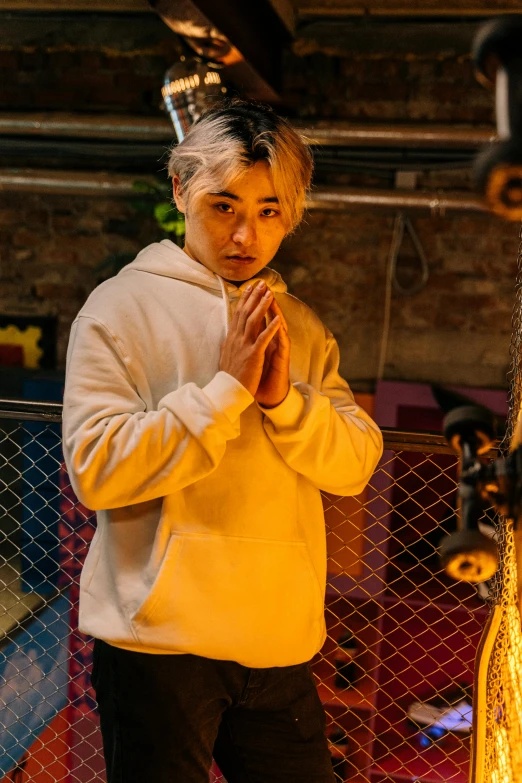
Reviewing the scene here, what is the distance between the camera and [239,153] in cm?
125

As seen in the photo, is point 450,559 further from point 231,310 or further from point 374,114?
point 374,114

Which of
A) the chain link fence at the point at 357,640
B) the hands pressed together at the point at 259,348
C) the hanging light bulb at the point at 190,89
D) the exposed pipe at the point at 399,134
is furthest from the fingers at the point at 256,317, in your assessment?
the exposed pipe at the point at 399,134

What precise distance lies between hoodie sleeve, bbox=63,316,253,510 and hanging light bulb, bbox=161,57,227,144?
7.04ft

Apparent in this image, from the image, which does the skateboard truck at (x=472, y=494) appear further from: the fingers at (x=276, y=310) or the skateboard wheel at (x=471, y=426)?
the fingers at (x=276, y=310)

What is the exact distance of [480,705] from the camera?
142 centimetres

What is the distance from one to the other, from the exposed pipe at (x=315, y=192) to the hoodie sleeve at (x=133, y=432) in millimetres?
2653

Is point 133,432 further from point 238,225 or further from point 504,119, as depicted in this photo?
point 504,119

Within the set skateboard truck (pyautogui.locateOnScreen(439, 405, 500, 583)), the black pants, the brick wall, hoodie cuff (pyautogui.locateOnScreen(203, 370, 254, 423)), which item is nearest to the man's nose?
hoodie cuff (pyautogui.locateOnScreen(203, 370, 254, 423))

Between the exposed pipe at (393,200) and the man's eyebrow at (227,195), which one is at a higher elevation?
the exposed pipe at (393,200)

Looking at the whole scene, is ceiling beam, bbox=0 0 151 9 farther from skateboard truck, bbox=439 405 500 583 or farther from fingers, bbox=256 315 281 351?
skateboard truck, bbox=439 405 500 583

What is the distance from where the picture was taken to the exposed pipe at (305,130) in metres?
3.67

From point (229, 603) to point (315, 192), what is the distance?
2.93m

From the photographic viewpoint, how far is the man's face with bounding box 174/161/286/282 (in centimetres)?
128

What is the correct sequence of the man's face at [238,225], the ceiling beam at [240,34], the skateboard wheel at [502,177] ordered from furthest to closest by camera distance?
the ceiling beam at [240,34], the man's face at [238,225], the skateboard wheel at [502,177]
